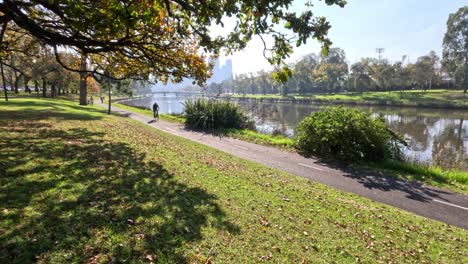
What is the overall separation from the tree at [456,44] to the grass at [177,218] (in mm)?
87236

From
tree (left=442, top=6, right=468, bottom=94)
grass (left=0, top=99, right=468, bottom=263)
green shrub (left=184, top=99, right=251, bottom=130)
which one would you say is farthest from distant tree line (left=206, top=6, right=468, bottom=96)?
grass (left=0, top=99, right=468, bottom=263)

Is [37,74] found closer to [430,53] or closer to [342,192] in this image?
[342,192]

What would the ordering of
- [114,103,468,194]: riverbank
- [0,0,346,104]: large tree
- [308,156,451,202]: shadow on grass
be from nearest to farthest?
[0,0,346,104]: large tree → [308,156,451,202]: shadow on grass → [114,103,468,194]: riverbank

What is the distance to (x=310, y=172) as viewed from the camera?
1196 cm

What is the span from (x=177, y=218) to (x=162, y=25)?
8.76 metres

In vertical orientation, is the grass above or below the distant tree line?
below

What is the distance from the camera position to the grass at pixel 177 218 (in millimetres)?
4137

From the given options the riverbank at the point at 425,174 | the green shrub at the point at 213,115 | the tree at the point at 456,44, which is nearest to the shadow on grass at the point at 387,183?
the riverbank at the point at 425,174

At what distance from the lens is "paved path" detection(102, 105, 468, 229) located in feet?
27.3

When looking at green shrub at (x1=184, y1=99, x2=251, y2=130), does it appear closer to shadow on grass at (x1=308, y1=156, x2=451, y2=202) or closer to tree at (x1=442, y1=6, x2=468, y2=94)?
shadow on grass at (x1=308, y1=156, x2=451, y2=202)

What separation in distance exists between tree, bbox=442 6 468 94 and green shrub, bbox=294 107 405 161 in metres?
78.1

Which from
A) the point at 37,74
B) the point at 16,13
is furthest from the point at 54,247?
the point at 37,74

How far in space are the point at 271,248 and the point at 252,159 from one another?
29.4ft

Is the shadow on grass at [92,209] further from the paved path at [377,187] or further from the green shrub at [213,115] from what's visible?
the green shrub at [213,115]
